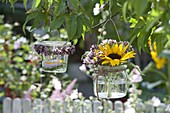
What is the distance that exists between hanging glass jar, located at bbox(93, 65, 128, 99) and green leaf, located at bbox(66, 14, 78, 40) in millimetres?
346

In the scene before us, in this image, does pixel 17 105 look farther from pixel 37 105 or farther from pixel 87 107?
pixel 87 107

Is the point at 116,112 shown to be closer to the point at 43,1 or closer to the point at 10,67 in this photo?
the point at 10,67

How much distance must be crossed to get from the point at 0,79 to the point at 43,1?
2.22 m

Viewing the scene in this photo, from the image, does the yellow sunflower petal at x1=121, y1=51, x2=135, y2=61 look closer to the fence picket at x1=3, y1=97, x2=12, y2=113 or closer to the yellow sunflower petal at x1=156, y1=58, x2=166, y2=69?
the fence picket at x1=3, y1=97, x2=12, y2=113

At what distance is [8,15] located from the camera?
4.67 m

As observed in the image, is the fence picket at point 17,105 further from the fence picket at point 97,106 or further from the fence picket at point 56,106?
the fence picket at point 97,106

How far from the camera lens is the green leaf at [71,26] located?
128cm

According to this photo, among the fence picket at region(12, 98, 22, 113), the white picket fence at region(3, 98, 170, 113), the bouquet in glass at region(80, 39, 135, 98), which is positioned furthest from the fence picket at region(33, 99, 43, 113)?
the bouquet in glass at region(80, 39, 135, 98)

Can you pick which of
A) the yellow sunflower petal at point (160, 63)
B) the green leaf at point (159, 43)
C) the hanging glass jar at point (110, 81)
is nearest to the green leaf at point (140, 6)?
the green leaf at point (159, 43)

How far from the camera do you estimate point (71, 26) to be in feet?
4.25

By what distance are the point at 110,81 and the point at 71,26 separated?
451 millimetres

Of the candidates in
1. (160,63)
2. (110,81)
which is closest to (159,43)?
(110,81)

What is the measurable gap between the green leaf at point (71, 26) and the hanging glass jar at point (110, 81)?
346 millimetres

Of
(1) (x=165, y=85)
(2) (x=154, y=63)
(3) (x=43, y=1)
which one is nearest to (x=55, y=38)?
(3) (x=43, y=1)
